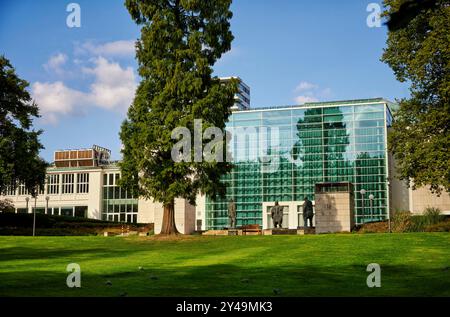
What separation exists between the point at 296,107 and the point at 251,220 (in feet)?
55.4

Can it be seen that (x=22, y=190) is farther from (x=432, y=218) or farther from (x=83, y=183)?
(x=432, y=218)

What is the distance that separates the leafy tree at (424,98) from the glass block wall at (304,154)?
3961 cm

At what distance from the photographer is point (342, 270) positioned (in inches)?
612

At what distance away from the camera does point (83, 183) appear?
88062mm

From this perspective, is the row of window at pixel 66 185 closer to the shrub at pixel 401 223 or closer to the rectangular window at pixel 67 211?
the rectangular window at pixel 67 211

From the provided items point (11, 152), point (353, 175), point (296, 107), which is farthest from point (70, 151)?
point (11, 152)

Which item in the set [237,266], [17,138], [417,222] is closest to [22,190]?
[17,138]

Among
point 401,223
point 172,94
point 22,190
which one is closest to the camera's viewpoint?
point 172,94

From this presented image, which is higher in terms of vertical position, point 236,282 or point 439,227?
point 439,227

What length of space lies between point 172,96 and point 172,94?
0.68 ft

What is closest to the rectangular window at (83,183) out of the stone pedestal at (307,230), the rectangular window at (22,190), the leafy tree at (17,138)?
the rectangular window at (22,190)

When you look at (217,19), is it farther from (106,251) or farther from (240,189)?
(240,189)

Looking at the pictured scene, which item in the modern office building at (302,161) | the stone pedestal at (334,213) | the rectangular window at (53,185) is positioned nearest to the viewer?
the stone pedestal at (334,213)

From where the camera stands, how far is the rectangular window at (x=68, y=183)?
88.3 m
